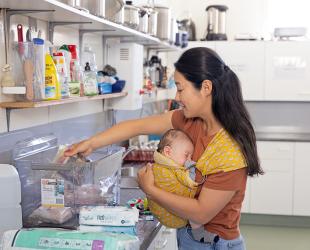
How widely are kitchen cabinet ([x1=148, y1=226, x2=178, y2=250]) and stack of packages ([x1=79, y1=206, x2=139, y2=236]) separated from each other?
1.70ft

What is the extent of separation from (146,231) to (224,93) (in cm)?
61

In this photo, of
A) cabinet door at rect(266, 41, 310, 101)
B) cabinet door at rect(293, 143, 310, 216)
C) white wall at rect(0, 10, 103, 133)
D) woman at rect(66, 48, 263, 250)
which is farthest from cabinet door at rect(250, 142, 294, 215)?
woman at rect(66, 48, 263, 250)

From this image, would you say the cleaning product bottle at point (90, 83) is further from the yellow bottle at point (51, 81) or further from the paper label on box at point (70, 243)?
the paper label on box at point (70, 243)

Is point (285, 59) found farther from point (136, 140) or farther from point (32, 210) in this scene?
point (32, 210)

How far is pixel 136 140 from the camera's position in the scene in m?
3.89

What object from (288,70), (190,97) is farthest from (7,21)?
(288,70)

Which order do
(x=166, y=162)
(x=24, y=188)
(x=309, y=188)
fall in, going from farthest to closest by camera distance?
(x=309, y=188)
(x=24, y=188)
(x=166, y=162)

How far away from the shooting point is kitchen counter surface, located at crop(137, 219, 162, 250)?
173cm

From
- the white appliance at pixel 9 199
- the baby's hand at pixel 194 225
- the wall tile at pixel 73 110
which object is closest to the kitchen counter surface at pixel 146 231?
the baby's hand at pixel 194 225

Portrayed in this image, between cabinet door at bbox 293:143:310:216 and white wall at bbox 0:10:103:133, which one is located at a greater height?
white wall at bbox 0:10:103:133

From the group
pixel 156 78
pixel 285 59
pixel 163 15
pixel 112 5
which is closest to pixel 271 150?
pixel 285 59

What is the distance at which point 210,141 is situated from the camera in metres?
1.74

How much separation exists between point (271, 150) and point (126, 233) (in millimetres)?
3552

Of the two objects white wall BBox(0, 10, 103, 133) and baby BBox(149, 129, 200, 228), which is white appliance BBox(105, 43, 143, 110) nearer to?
white wall BBox(0, 10, 103, 133)
